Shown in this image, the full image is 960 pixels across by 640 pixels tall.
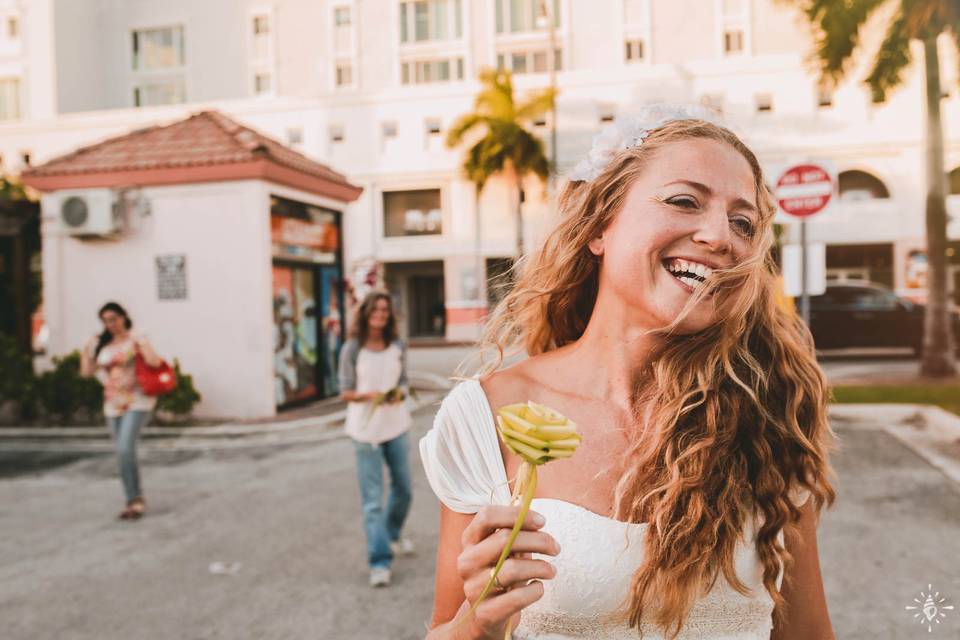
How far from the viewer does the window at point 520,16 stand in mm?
30297

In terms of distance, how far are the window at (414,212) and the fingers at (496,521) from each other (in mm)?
29500

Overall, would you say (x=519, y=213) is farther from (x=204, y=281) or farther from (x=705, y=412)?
(x=705, y=412)

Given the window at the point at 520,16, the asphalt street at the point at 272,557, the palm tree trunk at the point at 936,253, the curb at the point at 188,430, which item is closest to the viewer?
the asphalt street at the point at 272,557

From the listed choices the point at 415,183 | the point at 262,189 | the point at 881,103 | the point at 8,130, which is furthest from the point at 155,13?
the point at 881,103

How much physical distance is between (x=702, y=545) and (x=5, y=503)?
771cm

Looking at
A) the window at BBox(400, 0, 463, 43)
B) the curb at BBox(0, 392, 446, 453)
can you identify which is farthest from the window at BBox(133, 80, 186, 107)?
the curb at BBox(0, 392, 446, 453)

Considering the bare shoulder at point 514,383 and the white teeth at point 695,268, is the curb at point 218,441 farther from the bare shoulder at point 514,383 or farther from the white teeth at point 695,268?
the white teeth at point 695,268

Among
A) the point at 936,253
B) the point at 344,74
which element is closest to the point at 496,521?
the point at 936,253

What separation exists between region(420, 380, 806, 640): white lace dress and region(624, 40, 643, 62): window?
30287 mm

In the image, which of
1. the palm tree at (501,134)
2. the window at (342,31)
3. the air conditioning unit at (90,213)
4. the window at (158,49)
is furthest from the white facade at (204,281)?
the window at (158,49)

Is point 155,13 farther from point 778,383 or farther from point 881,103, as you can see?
point 778,383

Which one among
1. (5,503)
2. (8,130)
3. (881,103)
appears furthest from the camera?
(8,130)

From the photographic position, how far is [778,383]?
1.74m

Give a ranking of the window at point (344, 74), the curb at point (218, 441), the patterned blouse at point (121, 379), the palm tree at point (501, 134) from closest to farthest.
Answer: the patterned blouse at point (121, 379)
the curb at point (218, 441)
the palm tree at point (501, 134)
the window at point (344, 74)
